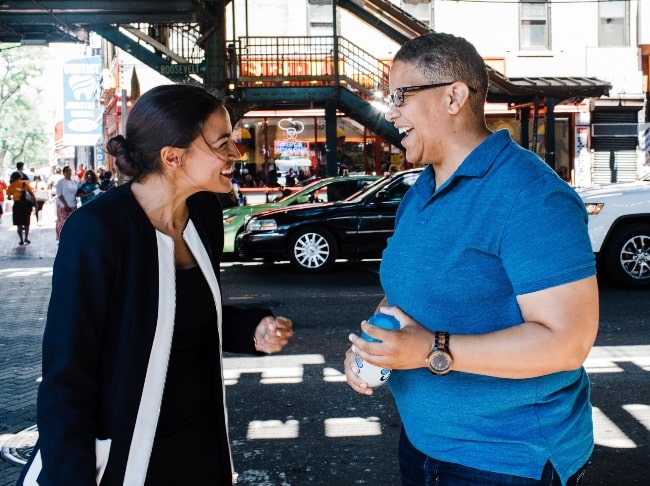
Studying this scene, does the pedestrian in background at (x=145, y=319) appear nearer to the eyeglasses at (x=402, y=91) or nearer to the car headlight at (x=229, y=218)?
the eyeglasses at (x=402, y=91)

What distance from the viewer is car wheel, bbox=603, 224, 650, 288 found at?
35.5ft

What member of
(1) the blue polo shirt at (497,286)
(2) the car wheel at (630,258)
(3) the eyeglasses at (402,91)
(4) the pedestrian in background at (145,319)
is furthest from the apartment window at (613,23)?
(1) the blue polo shirt at (497,286)

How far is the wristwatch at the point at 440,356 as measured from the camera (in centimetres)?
203

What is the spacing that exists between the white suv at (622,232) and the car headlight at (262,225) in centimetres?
→ 486

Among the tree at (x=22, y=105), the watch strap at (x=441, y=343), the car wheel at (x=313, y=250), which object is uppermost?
the tree at (x=22, y=105)

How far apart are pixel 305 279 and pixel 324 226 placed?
1.13 metres

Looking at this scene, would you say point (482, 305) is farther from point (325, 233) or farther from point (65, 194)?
point (65, 194)

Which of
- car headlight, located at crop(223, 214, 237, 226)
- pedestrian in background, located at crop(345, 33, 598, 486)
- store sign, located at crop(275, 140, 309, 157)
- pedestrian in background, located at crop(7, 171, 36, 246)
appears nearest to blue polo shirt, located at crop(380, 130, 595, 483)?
pedestrian in background, located at crop(345, 33, 598, 486)

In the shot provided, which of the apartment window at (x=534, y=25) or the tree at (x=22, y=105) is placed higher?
the tree at (x=22, y=105)

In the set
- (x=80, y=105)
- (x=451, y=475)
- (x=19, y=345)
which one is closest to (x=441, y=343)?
(x=451, y=475)

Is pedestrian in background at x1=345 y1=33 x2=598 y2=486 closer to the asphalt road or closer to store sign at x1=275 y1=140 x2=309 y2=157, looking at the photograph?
the asphalt road

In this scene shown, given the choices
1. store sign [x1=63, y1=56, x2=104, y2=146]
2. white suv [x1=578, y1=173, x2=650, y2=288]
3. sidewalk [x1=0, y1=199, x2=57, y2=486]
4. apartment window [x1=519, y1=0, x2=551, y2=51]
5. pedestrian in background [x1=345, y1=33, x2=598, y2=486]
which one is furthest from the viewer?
store sign [x1=63, y1=56, x2=104, y2=146]

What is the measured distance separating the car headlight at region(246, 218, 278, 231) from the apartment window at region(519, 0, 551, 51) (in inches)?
630

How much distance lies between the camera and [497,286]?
2066 millimetres
